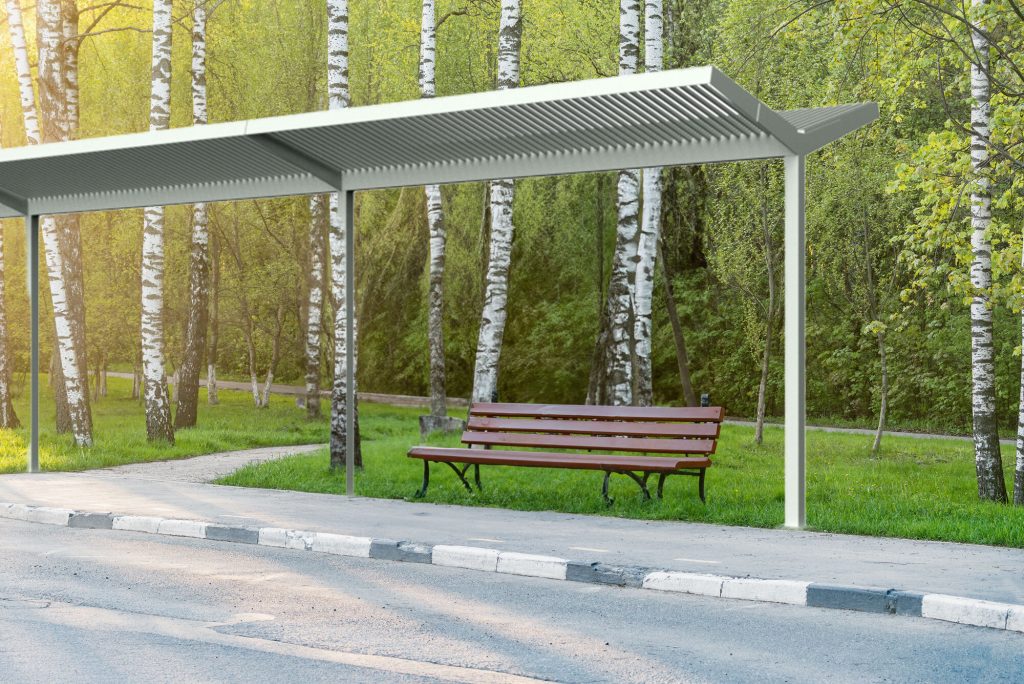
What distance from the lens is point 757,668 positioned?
5.50 m

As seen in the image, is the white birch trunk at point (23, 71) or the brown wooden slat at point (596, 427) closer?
the brown wooden slat at point (596, 427)

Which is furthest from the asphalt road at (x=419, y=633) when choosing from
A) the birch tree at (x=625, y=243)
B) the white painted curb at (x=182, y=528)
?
the birch tree at (x=625, y=243)

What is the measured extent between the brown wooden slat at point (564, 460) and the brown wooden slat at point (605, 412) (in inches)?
15.7

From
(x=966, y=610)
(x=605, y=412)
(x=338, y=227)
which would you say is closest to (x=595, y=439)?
(x=605, y=412)

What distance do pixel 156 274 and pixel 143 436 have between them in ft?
10.4

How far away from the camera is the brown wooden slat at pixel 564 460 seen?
9716 mm

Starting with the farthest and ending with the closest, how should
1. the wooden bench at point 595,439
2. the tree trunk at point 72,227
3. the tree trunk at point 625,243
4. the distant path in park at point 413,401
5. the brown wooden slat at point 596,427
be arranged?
the distant path in park at point 413,401 < the tree trunk at point 72,227 < the tree trunk at point 625,243 < the brown wooden slat at point 596,427 < the wooden bench at point 595,439

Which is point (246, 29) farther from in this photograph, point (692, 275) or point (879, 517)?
point (879, 517)

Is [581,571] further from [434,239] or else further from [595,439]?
[434,239]

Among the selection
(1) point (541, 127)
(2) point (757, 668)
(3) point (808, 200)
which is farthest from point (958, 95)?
(2) point (757, 668)

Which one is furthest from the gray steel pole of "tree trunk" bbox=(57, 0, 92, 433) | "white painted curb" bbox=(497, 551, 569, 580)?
"tree trunk" bbox=(57, 0, 92, 433)

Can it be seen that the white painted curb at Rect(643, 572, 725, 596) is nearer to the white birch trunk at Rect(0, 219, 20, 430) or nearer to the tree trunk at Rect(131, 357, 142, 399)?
the white birch trunk at Rect(0, 219, 20, 430)

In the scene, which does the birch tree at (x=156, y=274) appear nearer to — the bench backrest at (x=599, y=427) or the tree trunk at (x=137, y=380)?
the bench backrest at (x=599, y=427)

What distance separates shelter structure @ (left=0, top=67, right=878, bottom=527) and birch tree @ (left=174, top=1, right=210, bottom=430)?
734cm
